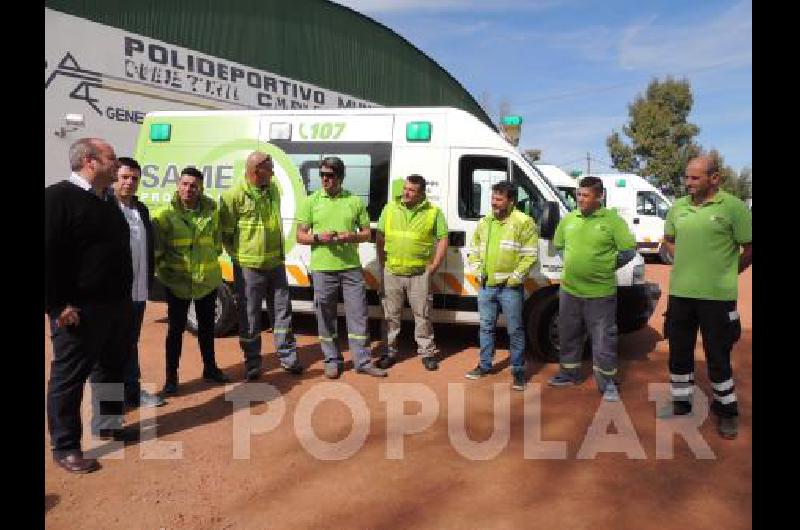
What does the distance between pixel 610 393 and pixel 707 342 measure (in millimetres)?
1014

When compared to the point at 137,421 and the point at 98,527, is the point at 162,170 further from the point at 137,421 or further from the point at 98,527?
the point at 98,527

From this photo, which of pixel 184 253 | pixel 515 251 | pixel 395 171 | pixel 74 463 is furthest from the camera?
pixel 395 171

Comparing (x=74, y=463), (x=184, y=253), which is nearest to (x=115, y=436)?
(x=74, y=463)

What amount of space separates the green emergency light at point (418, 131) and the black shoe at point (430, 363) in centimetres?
225

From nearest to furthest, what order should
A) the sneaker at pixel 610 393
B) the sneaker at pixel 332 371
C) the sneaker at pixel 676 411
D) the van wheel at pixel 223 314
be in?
the sneaker at pixel 676 411, the sneaker at pixel 610 393, the sneaker at pixel 332 371, the van wheel at pixel 223 314

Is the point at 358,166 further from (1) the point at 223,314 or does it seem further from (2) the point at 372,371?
(1) the point at 223,314

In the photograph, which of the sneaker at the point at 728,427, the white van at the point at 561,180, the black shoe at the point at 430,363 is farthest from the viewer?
the white van at the point at 561,180

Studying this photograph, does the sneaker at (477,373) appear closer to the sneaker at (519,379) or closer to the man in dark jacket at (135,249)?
the sneaker at (519,379)

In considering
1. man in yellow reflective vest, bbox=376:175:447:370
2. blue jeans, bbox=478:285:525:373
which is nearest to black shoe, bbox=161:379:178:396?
man in yellow reflective vest, bbox=376:175:447:370

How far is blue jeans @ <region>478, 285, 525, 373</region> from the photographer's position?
502 cm

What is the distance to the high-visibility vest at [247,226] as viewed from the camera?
497 cm

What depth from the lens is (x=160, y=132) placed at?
6508 millimetres

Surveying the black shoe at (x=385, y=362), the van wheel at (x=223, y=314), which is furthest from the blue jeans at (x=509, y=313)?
the van wheel at (x=223, y=314)
